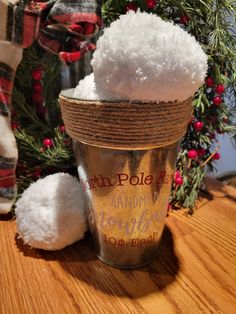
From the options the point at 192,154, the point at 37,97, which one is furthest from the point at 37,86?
the point at 192,154

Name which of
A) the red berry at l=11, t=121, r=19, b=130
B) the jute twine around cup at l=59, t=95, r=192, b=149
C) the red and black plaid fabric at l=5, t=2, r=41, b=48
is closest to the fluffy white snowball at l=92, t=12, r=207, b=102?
the jute twine around cup at l=59, t=95, r=192, b=149

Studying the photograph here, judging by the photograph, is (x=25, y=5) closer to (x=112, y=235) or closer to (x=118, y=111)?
(x=118, y=111)

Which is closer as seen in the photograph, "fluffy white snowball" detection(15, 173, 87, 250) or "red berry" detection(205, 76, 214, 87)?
"fluffy white snowball" detection(15, 173, 87, 250)

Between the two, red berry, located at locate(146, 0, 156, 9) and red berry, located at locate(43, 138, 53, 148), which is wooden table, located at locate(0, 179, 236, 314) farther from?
red berry, located at locate(146, 0, 156, 9)

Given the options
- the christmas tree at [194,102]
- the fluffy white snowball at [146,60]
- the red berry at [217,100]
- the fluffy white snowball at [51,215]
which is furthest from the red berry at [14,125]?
the red berry at [217,100]

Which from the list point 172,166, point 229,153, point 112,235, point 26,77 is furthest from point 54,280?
point 229,153

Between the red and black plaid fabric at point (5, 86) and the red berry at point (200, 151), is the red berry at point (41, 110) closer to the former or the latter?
the red and black plaid fabric at point (5, 86)

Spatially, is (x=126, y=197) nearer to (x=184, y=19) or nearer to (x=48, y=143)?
(x=48, y=143)

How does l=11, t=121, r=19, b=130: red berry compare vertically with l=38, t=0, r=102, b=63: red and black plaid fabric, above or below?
below
